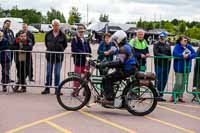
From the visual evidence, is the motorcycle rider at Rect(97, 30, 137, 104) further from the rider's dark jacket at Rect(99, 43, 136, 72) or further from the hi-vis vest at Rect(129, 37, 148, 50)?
the hi-vis vest at Rect(129, 37, 148, 50)

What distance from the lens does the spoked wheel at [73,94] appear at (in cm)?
992

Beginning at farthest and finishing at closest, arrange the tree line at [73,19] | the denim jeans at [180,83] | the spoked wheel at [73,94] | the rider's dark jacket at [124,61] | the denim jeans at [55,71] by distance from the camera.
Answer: the tree line at [73,19]
the denim jeans at [55,71]
the denim jeans at [180,83]
the spoked wheel at [73,94]
the rider's dark jacket at [124,61]

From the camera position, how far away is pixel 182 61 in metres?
11.7

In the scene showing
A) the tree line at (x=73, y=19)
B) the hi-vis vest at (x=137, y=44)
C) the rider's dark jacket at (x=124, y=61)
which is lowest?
the rider's dark jacket at (x=124, y=61)

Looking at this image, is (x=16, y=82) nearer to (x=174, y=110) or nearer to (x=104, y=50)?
(x=104, y=50)

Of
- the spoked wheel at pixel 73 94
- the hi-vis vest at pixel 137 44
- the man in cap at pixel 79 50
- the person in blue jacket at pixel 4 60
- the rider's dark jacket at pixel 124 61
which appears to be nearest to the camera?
the rider's dark jacket at pixel 124 61

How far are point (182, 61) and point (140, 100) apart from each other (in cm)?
239

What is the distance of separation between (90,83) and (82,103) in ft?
1.49

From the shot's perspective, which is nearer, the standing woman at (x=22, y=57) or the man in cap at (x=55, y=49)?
the man in cap at (x=55, y=49)

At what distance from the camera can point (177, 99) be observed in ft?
39.3

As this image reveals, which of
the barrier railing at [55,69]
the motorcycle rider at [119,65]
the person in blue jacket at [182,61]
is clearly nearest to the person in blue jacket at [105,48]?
the barrier railing at [55,69]

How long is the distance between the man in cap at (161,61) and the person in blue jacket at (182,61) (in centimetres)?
29

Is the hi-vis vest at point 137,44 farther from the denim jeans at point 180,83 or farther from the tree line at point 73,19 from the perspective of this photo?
the tree line at point 73,19

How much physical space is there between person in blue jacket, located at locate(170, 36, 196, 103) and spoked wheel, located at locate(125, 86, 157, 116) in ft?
7.16
